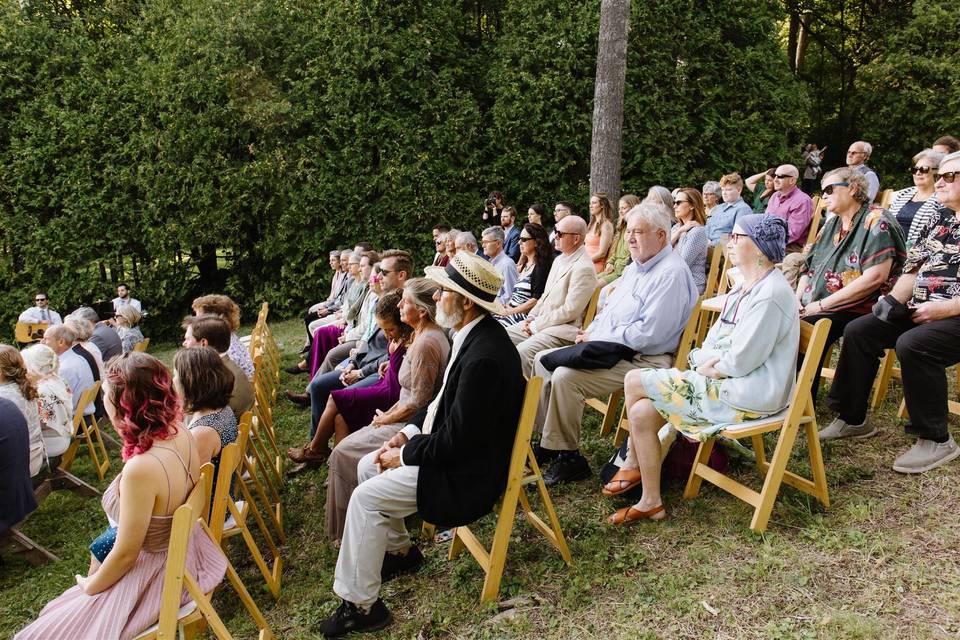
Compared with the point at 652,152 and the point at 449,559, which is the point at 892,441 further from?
the point at 652,152

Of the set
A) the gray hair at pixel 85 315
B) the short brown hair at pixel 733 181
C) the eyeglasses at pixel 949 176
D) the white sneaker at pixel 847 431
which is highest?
the eyeglasses at pixel 949 176

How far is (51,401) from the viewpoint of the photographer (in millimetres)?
4820

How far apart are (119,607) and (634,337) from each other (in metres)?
3.02

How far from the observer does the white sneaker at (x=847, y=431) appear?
4039 millimetres

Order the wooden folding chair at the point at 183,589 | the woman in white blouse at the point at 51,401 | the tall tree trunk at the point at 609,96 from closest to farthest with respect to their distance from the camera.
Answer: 1. the wooden folding chair at the point at 183,589
2. the woman in white blouse at the point at 51,401
3. the tall tree trunk at the point at 609,96

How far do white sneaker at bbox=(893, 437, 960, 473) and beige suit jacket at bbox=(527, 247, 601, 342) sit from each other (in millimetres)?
2268

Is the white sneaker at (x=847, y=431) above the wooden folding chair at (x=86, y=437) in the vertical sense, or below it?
above

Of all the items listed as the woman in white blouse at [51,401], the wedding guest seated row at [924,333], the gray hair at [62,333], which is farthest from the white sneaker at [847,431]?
the gray hair at [62,333]

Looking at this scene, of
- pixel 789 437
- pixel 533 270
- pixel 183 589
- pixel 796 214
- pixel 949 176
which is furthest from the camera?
pixel 796 214

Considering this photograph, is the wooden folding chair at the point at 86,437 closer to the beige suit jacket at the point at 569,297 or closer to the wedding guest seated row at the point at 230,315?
the wedding guest seated row at the point at 230,315

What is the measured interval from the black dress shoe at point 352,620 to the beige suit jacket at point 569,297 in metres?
2.62

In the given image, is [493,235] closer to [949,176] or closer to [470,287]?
[470,287]

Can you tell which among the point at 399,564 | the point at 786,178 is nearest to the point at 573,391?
the point at 399,564

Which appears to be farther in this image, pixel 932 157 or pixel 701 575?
pixel 932 157
